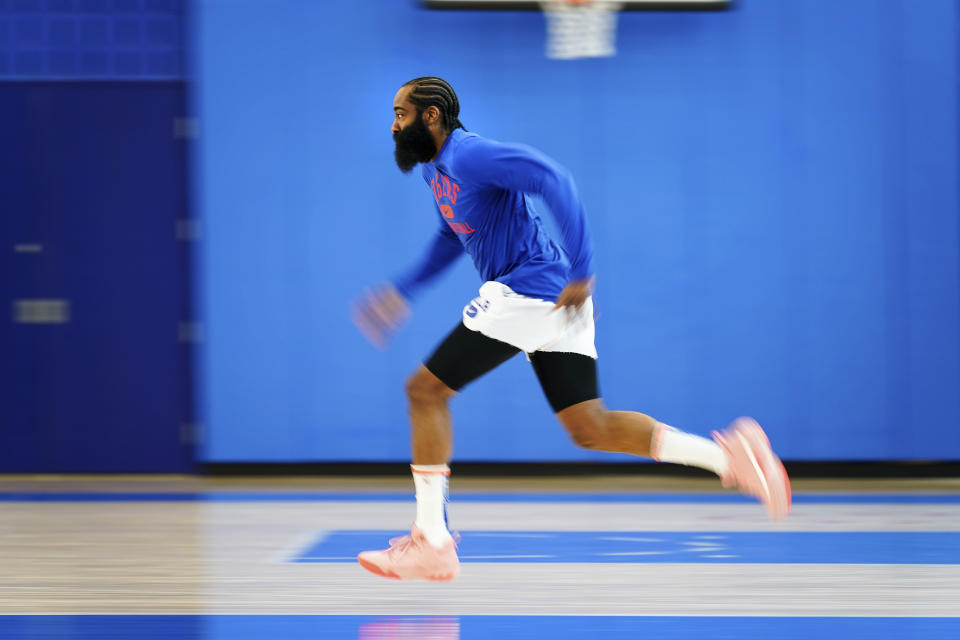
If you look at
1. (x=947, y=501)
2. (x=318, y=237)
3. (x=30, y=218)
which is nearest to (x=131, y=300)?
(x=30, y=218)

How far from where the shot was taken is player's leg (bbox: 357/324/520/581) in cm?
255

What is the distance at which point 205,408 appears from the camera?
16.9 ft

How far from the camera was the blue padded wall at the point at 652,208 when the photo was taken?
4973 mm

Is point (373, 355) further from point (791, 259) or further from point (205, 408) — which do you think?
point (791, 259)

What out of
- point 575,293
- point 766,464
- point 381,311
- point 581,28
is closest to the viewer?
point 575,293

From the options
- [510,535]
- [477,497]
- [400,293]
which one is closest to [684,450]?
[400,293]

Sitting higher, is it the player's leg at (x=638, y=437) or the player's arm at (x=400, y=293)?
the player's arm at (x=400, y=293)

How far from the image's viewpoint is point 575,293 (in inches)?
91.6

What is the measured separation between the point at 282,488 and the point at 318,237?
48.8 inches

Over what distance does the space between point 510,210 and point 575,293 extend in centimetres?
34

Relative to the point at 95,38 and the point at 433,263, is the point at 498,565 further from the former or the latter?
the point at 95,38

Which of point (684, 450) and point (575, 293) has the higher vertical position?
point (575, 293)

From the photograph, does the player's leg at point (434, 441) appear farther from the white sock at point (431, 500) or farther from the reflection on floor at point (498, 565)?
the reflection on floor at point (498, 565)

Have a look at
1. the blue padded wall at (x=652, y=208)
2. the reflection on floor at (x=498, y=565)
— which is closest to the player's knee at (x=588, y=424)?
the reflection on floor at (x=498, y=565)
